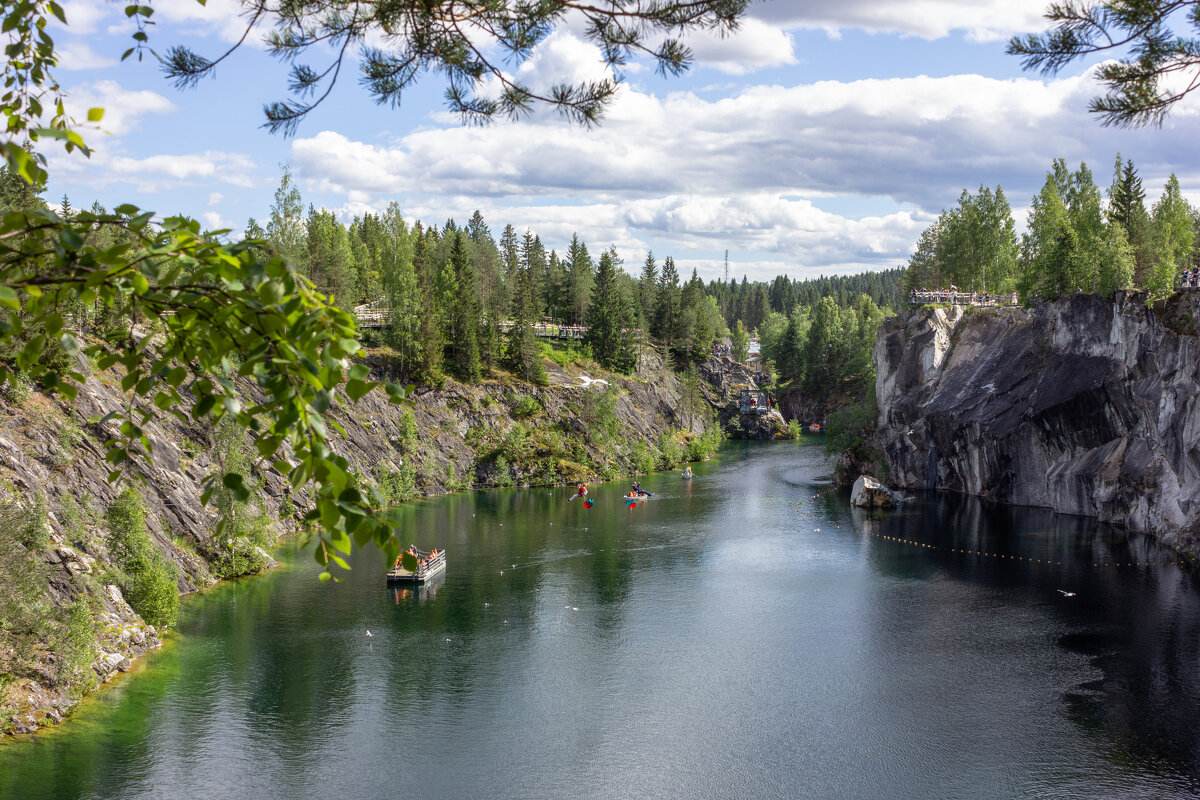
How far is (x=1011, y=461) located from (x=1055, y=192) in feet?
91.7

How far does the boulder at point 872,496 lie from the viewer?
67688 millimetres

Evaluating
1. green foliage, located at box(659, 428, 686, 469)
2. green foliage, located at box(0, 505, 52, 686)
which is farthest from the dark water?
green foliage, located at box(659, 428, 686, 469)

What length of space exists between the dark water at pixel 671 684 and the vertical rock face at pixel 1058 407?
16.5 feet

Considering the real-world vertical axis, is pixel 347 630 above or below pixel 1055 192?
below

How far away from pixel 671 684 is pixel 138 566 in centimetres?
2235

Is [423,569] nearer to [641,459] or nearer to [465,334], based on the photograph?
[465,334]

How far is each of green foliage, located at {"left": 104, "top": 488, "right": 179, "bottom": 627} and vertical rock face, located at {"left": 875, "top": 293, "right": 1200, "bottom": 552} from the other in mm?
52164

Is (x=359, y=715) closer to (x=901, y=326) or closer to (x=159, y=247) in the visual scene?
(x=159, y=247)

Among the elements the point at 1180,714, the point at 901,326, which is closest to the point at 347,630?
the point at 1180,714

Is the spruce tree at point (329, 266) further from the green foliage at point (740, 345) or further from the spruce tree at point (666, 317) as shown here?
the green foliage at point (740, 345)

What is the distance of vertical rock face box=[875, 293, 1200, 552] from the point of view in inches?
1970

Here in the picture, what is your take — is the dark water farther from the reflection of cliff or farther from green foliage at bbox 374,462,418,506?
green foliage at bbox 374,462,418,506

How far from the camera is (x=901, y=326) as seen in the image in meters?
81.7

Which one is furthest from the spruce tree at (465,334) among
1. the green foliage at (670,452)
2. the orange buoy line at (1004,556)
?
the orange buoy line at (1004,556)
